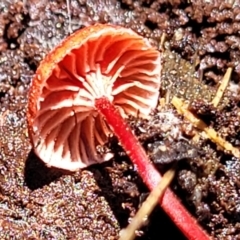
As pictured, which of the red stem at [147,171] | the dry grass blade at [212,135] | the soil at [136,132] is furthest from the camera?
the dry grass blade at [212,135]

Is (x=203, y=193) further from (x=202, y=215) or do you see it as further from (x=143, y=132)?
(x=143, y=132)

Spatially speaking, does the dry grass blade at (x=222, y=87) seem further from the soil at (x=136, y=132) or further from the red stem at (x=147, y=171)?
the red stem at (x=147, y=171)

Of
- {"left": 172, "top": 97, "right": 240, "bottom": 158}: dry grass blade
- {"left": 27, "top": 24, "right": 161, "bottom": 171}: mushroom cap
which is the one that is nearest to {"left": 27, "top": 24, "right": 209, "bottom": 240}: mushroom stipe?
{"left": 27, "top": 24, "right": 161, "bottom": 171}: mushroom cap

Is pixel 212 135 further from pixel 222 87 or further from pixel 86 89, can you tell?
pixel 86 89

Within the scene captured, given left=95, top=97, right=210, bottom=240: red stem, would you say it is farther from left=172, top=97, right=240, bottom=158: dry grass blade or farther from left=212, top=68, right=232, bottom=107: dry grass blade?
left=212, top=68, right=232, bottom=107: dry grass blade

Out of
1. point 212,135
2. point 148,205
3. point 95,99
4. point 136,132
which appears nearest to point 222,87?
point 212,135

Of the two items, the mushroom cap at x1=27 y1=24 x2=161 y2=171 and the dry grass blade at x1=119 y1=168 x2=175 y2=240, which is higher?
the mushroom cap at x1=27 y1=24 x2=161 y2=171

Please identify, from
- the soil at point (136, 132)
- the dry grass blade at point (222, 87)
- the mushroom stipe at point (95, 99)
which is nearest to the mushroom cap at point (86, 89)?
the mushroom stipe at point (95, 99)
